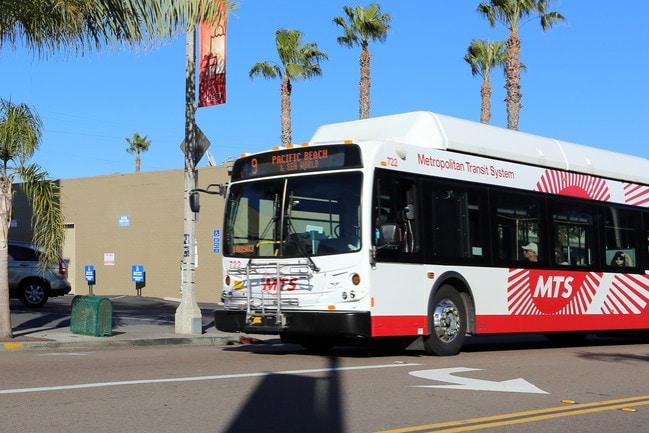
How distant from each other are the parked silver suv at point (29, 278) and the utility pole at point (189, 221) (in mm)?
8639

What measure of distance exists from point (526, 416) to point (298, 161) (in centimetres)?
652

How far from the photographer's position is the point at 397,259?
42.9 ft

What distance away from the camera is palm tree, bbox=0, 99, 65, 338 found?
1614cm

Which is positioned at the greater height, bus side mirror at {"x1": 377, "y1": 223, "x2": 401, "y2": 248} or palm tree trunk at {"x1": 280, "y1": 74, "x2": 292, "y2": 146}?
palm tree trunk at {"x1": 280, "y1": 74, "x2": 292, "y2": 146}

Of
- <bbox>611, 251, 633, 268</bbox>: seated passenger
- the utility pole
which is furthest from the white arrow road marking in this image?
the utility pole

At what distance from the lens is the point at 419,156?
13711mm

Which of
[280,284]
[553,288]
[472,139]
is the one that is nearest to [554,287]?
[553,288]

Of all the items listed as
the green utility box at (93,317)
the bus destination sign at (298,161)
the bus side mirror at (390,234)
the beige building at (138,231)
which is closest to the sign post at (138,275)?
the beige building at (138,231)

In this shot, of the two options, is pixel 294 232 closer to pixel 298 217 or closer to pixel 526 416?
pixel 298 217

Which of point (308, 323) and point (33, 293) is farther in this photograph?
point (33, 293)

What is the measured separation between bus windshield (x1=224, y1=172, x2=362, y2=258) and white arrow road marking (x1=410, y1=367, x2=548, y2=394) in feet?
7.71

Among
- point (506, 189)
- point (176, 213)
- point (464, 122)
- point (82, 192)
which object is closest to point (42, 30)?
point (464, 122)

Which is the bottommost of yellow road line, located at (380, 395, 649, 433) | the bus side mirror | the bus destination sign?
yellow road line, located at (380, 395, 649, 433)

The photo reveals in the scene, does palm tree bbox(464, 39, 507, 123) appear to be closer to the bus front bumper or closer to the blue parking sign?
the blue parking sign
